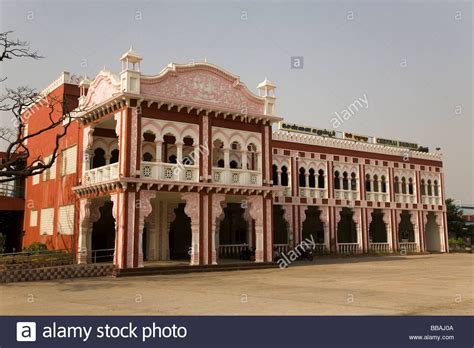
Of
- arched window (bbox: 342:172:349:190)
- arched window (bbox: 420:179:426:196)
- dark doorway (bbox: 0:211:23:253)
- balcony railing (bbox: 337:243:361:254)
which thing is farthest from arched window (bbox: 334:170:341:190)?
A: dark doorway (bbox: 0:211:23:253)

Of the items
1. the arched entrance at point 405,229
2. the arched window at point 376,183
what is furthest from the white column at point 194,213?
the arched entrance at point 405,229

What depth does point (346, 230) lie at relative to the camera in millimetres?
39594

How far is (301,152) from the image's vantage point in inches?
1303

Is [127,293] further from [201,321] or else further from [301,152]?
[301,152]

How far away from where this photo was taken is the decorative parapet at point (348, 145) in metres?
32.6

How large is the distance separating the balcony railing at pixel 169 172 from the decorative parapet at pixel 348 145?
35.1ft

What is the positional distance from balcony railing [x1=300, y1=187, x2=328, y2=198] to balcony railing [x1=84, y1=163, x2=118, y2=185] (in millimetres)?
14832

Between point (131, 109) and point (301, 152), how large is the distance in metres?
15.2

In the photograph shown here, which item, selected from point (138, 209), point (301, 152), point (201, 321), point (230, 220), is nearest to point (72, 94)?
point (138, 209)

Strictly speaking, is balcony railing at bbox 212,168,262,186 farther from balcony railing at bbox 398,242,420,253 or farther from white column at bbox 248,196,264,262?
balcony railing at bbox 398,242,420,253

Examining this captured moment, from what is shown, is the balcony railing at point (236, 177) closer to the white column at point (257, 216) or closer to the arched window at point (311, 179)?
the white column at point (257, 216)

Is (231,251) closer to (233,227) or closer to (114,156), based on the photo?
(233,227)

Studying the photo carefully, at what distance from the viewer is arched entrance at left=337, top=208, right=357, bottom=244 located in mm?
39156

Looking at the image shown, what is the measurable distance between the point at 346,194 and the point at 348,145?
362cm
